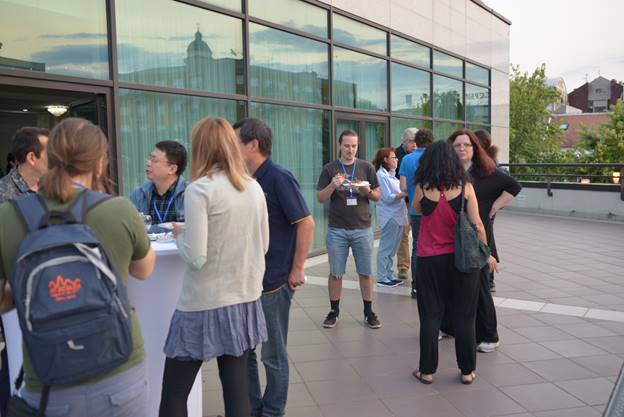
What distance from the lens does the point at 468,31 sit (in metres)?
14.9

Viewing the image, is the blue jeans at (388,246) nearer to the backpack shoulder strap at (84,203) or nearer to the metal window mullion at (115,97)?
the metal window mullion at (115,97)

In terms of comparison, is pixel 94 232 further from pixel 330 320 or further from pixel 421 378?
pixel 330 320

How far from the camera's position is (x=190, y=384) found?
2631mm

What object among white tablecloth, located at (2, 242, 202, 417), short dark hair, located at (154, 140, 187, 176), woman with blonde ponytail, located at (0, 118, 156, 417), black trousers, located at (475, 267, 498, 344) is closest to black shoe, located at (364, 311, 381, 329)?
black trousers, located at (475, 267, 498, 344)

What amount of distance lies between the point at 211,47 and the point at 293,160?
2365mm

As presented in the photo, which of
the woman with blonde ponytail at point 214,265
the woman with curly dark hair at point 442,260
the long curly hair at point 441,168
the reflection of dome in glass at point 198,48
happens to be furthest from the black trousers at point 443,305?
the reflection of dome in glass at point 198,48

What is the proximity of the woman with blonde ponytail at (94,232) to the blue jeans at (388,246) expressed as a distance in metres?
5.03

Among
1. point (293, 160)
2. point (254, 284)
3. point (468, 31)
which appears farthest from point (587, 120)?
point (254, 284)

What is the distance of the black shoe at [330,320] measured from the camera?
5395mm

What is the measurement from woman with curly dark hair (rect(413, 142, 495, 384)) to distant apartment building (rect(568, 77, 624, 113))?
3275 inches

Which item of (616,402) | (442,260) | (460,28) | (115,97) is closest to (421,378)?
(442,260)

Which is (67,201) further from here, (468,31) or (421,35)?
(468,31)

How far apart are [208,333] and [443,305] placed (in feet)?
7.11

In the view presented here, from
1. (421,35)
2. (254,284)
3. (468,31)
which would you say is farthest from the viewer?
(468,31)
